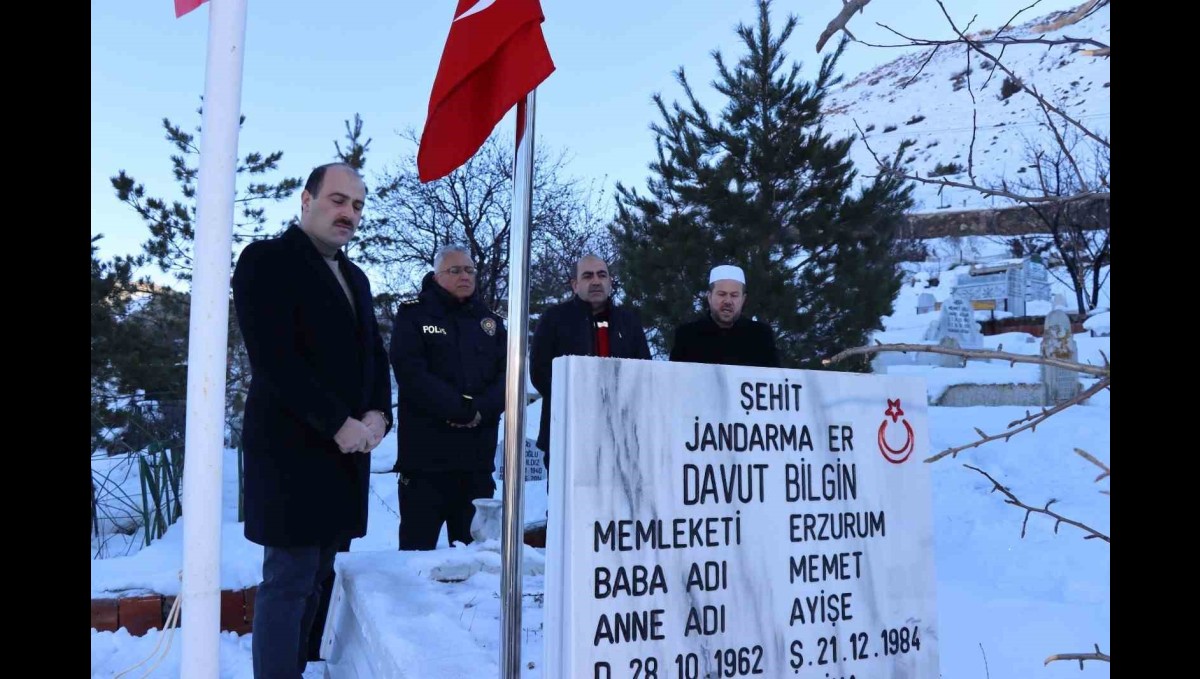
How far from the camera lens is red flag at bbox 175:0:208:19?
8.02ft

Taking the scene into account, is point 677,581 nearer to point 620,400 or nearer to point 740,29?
point 620,400

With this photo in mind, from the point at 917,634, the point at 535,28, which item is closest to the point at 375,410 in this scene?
the point at 535,28

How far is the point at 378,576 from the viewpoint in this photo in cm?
335

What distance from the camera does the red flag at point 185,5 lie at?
2445 millimetres

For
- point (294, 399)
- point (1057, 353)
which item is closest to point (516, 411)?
point (294, 399)

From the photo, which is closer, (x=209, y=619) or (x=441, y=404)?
(x=209, y=619)

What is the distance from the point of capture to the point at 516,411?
2.13 meters

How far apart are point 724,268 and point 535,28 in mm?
2623

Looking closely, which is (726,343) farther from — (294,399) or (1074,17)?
(1074,17)

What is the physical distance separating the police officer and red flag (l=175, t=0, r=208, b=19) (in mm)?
1883

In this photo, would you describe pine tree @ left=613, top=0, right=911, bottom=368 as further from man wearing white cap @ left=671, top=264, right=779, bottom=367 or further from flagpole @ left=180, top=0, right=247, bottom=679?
flagpole @ left=180, top=0, right=247, bottom=679

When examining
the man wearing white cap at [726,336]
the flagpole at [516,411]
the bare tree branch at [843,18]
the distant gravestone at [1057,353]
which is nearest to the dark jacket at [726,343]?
the man wearing white cap at [726,336]

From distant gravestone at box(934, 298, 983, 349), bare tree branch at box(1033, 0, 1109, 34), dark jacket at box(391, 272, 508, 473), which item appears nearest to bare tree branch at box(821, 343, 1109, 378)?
bare tree branch at box(1033, 0, 1109, 34)

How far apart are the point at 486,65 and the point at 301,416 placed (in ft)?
3.91
